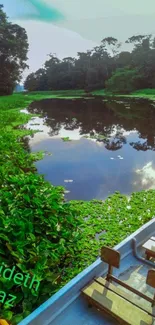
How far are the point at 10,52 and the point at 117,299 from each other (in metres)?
50.1

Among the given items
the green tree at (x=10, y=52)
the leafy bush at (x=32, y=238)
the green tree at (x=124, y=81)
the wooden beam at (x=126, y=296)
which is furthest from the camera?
the green tree at (x=124, y=81)

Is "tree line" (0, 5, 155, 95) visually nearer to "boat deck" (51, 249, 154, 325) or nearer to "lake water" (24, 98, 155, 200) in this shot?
"lake water" (24, 98, 155, 200)

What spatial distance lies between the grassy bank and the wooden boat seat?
0.85m

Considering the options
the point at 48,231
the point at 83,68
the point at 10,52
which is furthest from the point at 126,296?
the point at 83,68

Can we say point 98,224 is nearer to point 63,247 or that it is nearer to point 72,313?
point 63,247

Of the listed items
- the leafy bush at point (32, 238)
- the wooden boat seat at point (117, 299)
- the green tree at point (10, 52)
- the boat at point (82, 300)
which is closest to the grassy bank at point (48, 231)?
the leafy bush at point (32, 238)

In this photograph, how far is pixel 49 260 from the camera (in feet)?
14.6

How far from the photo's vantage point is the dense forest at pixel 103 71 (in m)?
54.7

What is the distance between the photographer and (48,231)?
16.4 ft

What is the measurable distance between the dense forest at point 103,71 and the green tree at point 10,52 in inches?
705

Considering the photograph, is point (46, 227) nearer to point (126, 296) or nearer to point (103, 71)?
point (126, 296)

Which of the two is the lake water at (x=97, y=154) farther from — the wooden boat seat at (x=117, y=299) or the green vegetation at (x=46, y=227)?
the wooden boat seat at (x=117, y=299)

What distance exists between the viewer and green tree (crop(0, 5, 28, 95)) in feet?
153

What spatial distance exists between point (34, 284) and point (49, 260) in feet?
2.06
